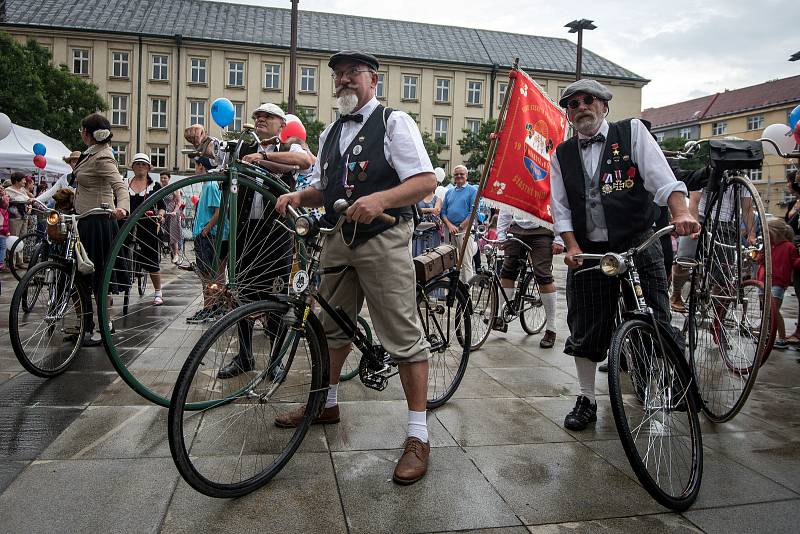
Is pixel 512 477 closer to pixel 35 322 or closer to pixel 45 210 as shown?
pixel 35 322

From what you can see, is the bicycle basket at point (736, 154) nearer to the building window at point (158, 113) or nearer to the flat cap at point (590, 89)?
the flat cap at point (590, 89)

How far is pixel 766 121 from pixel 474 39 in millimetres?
29837

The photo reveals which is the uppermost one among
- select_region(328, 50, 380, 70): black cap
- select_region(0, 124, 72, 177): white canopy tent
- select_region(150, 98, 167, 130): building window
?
select_region(150, 98, 167, 130): building window

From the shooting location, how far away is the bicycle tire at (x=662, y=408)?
2.97 metres

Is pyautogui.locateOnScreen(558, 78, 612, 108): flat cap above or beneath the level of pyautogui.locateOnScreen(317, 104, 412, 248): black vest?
above

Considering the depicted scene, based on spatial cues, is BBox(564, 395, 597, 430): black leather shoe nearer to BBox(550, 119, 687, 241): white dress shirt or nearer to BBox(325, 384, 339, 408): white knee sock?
BBox(550, 119, 687, 241): white dress shirt

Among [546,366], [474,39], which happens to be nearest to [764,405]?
[546,366]

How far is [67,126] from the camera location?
2942 cm

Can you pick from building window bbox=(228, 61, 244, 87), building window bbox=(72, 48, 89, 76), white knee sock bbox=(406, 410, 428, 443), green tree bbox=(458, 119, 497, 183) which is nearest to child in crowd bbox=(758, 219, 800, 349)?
white knee sock bbox=(406, 410, 428, 443)

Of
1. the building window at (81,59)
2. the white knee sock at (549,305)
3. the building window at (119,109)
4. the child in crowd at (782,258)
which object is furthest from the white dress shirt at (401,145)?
the building window at (81,59)

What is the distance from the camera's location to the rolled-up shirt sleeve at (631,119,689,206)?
3.50 m

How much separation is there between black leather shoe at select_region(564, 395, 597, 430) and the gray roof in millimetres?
48297

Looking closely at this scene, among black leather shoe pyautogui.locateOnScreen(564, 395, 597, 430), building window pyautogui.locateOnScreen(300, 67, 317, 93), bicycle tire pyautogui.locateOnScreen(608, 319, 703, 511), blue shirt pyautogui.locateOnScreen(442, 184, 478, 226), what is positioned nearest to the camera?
bicycle tire pyautogui.locateOnScreen(608, 319, 703, 511)

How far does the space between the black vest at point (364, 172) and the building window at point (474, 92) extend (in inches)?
2015
